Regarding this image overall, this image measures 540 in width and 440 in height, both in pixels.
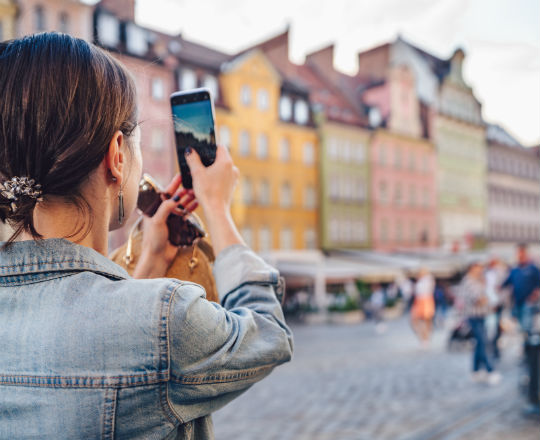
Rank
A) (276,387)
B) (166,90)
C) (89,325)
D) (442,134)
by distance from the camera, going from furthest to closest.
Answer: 1. (442,134)
2. (166,90)
3. (276,387)
4. (89,325)

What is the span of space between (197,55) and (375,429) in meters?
20.1

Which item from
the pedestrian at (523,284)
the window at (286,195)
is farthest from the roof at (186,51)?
the pedestrian at (523,284)

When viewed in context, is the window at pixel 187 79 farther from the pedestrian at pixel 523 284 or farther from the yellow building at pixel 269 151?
the pedestrian at pixel 523 284

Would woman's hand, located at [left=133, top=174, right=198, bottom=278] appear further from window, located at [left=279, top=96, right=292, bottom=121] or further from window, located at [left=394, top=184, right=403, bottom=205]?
window, located at [left=394, top=184, right=403, bottom=205]

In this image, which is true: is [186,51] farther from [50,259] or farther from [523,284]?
[50,259]

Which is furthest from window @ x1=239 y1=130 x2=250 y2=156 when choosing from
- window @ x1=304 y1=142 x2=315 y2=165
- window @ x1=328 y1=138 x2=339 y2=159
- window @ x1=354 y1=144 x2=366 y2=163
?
window @ x1=354 y1=144 x2=366 y2=163

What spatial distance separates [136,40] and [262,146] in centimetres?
A: 715

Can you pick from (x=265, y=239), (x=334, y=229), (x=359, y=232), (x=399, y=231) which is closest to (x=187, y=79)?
(x=265, y=239)

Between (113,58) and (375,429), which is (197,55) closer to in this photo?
(375,429)

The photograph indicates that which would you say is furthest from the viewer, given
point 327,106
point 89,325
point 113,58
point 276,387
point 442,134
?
point 442,134

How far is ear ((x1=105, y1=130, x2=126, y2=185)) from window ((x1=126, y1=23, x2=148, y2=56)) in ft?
62.8

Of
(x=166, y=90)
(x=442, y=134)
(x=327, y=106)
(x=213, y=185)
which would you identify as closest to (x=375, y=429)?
(x=213, y=185)

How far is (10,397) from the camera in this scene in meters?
0.86

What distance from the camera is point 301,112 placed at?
27.3 metres
